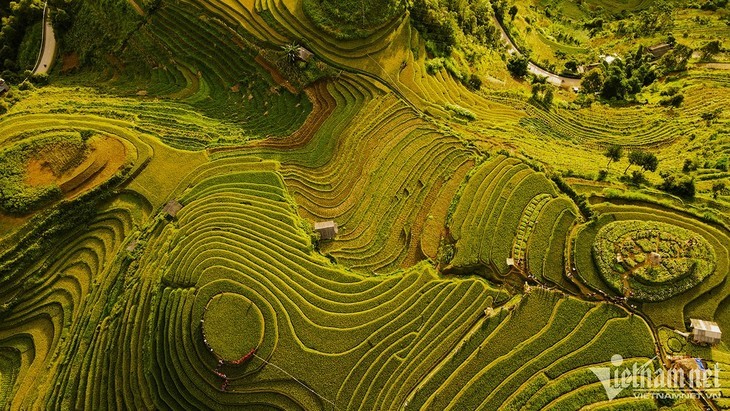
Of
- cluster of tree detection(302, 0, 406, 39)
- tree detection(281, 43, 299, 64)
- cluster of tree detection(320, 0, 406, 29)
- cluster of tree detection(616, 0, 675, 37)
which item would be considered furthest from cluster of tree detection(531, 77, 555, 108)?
tree detection(281, 43, 299, 64)

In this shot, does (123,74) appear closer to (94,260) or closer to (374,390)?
(94,260)

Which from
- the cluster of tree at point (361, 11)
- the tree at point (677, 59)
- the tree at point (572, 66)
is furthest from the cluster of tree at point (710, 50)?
the cluster of tree at point (361, 11)

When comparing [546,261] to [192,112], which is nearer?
[546,261]

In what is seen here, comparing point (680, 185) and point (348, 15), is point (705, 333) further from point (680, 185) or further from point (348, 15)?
point (348, 15)

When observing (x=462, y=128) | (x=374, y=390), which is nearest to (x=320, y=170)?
(x=462, y=128)

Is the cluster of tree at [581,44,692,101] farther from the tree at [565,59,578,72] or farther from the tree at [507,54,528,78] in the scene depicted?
the tree at [507,54,528,78]

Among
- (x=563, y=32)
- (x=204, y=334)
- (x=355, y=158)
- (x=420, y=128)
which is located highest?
(x=563, y=32)

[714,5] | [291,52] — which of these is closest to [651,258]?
[291,52]
